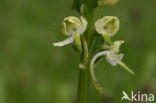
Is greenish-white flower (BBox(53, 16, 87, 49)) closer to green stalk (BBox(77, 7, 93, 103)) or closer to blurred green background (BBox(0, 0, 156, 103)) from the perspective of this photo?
green stalk (BBox(77, 7, 93, 103))

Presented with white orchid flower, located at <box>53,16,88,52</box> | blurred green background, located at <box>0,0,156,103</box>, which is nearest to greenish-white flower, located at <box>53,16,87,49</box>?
white orchid flower, located at <box>53,16,88,52</box>

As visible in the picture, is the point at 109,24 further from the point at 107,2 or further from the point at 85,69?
the point at 85,69

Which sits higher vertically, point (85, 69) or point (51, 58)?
point (85, 69)

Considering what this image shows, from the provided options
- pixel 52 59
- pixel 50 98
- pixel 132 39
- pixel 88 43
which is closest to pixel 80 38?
pixel 88 43

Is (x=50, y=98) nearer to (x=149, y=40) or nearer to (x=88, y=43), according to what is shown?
(x=88, y=43)

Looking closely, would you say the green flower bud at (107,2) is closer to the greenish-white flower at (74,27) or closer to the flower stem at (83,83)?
the greenish-white flower at (74,27)

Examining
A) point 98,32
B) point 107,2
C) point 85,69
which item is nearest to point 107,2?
point 107,2
